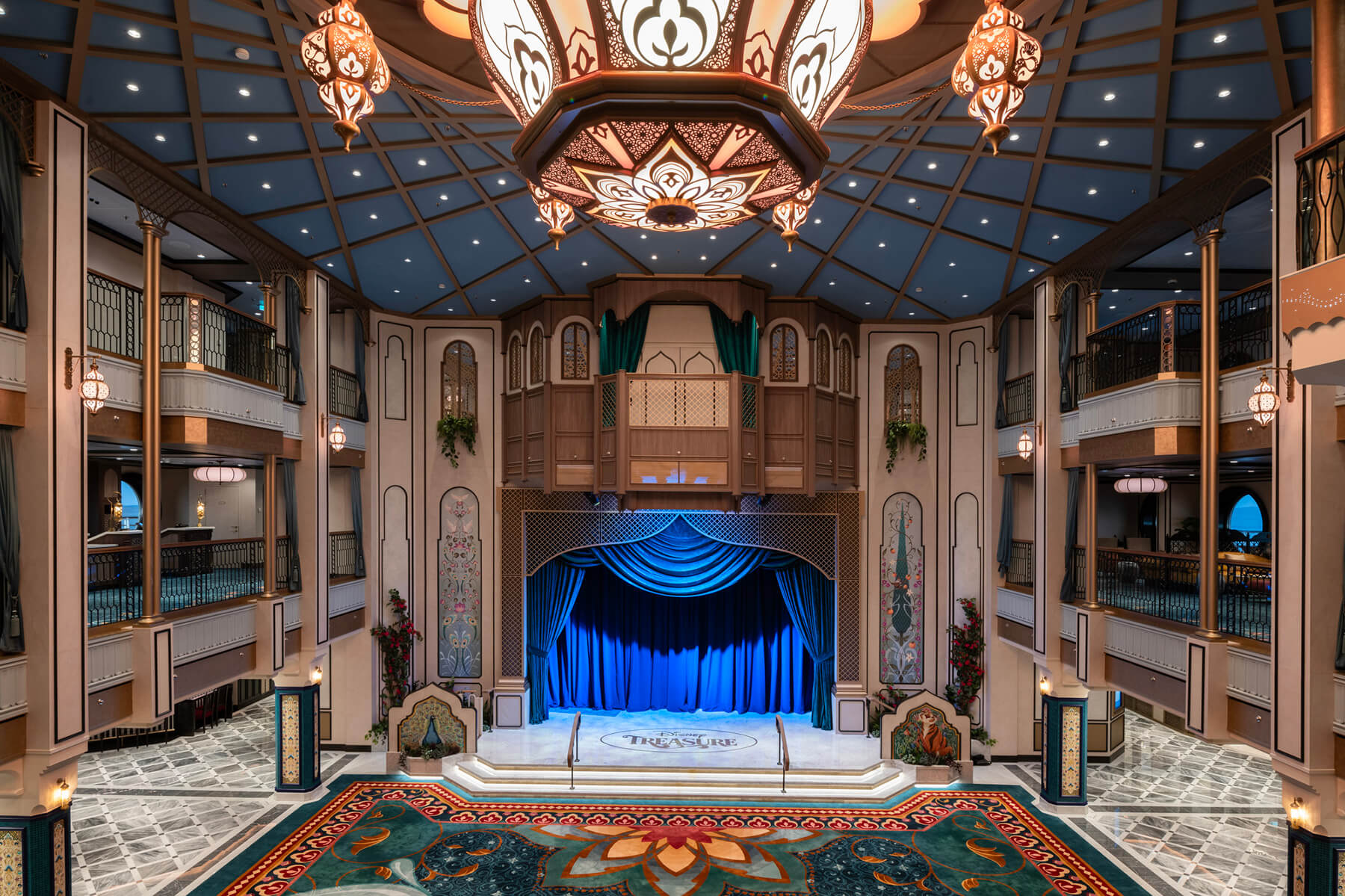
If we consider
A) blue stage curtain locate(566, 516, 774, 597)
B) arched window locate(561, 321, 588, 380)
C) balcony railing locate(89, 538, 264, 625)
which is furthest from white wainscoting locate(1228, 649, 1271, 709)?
balcony railing locate(89, 538, 264, 625)

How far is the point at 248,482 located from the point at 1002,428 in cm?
1355

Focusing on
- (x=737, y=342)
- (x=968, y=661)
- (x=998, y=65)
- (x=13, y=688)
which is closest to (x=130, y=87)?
(x=13, y=688)

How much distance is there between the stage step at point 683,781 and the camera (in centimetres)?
1033

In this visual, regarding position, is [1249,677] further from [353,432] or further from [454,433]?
[353,432]

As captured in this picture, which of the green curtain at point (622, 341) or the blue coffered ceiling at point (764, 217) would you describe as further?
the green curtain at point (622, 341)

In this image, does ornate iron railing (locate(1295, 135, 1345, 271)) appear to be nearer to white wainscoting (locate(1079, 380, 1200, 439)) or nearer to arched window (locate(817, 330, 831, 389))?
white wainscoting (locate(1079, 380, 1200, 439))

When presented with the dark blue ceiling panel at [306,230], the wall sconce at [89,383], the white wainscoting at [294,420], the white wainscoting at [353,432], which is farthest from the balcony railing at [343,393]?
the wall sconce at [89,383]

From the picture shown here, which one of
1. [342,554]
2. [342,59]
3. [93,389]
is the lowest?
[342,554]

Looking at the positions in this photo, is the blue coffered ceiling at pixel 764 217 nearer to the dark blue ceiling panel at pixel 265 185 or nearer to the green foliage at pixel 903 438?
the dark blue ceiling panel at pixel 265 185

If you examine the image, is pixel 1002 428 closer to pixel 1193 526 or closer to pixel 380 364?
pixel 1193 526

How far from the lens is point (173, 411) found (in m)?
7.77

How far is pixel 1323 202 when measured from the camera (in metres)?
4.41

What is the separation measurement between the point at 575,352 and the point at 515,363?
1133 mm

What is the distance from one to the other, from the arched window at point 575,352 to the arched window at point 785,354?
2.87 meters
